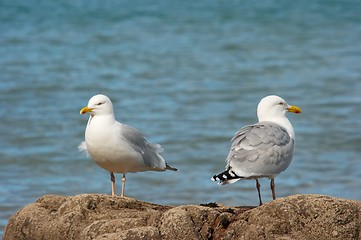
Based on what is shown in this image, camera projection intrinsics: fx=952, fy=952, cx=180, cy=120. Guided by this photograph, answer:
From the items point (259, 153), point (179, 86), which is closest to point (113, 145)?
point (259, 153)

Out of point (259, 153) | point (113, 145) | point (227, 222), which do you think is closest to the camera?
point (227, 222)

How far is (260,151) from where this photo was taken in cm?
615

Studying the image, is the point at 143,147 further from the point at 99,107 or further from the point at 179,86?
the point at 179,86

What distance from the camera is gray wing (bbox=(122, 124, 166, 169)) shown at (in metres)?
6.52

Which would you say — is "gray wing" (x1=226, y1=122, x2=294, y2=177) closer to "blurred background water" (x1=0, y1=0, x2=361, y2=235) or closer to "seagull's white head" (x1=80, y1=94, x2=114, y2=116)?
"seagull's white head" (x1=80, y1=94, x2=114, y2=116)

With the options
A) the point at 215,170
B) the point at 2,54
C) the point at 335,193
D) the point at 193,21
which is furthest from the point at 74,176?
the point at 193,21

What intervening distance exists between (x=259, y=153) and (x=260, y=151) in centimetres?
2

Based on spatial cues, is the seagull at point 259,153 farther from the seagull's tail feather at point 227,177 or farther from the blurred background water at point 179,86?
the blurred background water at point 179,86

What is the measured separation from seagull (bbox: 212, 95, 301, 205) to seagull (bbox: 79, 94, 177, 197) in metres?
0.69

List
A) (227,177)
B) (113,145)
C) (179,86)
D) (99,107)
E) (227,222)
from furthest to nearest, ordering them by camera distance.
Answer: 1. (179,86)
2. (99,107)
3. (113,145)
4. (227,177)
5. (227,222)

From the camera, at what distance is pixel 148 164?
6.61 m

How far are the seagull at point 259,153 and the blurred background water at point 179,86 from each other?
9.21 ft

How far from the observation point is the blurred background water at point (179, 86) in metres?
10.0

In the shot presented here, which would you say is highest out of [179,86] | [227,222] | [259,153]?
[259,153]
